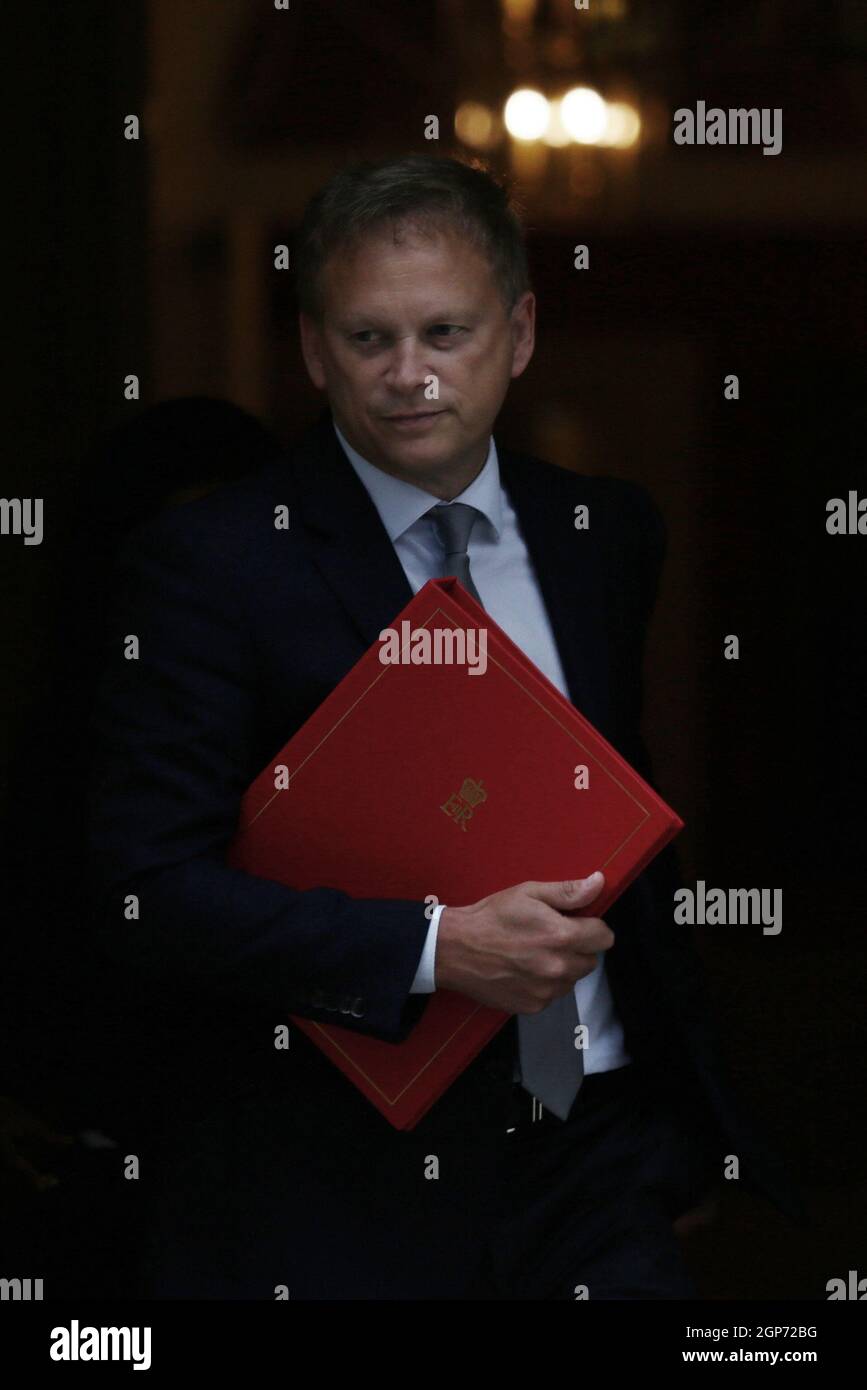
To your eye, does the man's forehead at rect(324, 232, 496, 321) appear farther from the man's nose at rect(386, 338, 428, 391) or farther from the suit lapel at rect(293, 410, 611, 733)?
the suit lapel at rect(293, 410, 611, 733)

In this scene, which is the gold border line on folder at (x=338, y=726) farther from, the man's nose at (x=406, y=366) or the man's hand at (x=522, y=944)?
the man's nose at (x=406, y=366)

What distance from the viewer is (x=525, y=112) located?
319 cm

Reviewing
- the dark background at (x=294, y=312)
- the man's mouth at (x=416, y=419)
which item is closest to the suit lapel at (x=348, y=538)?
the man's mouth at (x=416, y=419)

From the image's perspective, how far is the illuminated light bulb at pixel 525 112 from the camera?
3180 millimetres

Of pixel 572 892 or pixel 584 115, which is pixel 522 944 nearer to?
pixel 572 892

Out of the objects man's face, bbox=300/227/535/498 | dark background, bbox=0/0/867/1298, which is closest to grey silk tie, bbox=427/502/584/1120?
man's face, bbox=300/227/535/498

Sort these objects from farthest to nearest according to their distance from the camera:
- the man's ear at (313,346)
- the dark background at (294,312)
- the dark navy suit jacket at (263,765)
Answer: the dark background at (294,312), the man's ear at (313,346), the dark navy suit jacket at (263,765)

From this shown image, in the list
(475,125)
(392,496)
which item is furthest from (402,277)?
(475,125)

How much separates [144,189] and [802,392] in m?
1.25

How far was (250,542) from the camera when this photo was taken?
2.67m

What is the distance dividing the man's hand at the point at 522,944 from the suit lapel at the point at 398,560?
1.46 ft

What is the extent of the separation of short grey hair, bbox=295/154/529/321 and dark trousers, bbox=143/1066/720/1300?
1.26 metres

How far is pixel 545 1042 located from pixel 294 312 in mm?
1348

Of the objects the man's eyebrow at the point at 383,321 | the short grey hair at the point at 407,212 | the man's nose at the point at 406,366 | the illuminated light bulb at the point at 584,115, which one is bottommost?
the man's nose at the point at 406,366
